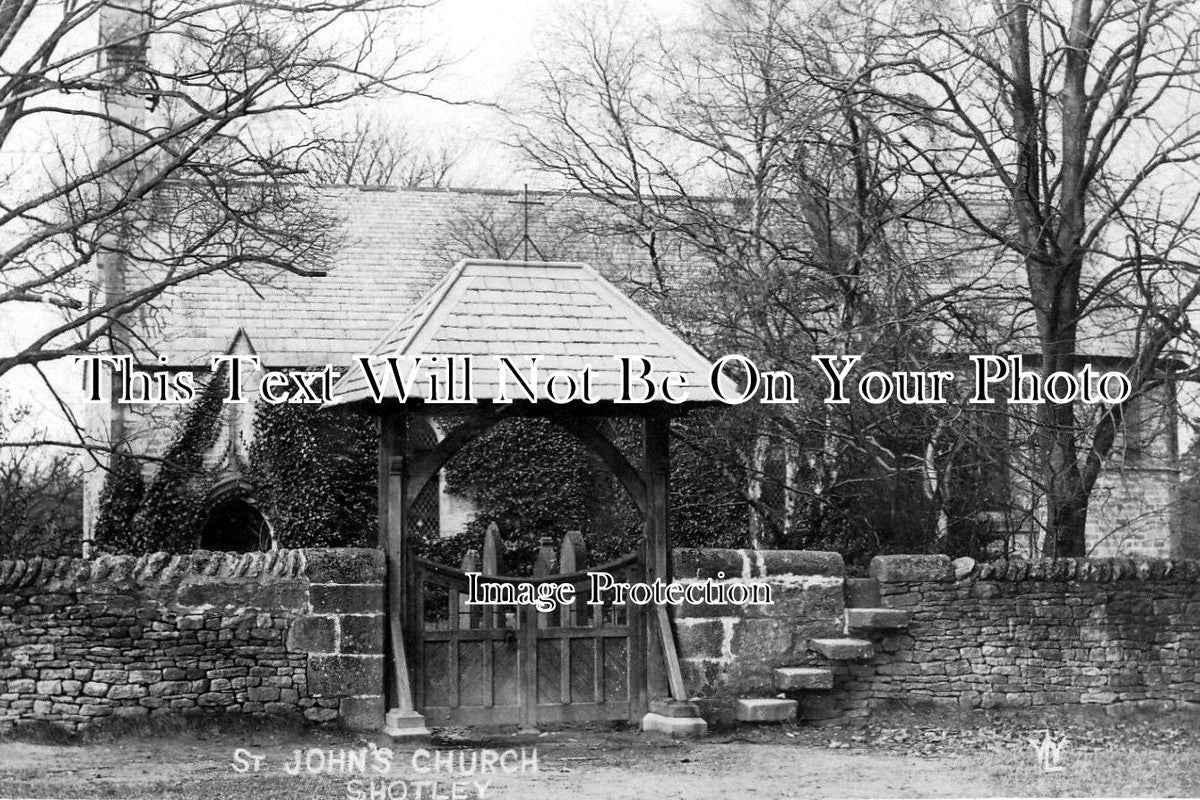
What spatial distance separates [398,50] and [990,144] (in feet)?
16.9

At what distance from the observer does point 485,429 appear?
10039 millimetres

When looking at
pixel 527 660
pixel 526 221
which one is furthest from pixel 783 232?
pixel 527 660

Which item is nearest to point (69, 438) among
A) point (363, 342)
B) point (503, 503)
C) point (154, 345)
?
point (154, 345)

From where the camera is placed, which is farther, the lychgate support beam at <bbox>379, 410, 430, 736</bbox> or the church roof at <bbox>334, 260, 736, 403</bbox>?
the lychgate support beam at <bbox>379, 410, 430, 736</bbox>

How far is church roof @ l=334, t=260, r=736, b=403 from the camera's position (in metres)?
9.71

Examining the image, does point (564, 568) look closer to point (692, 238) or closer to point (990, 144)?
point (990, 144)

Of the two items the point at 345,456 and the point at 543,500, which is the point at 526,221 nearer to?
the point at 345,456

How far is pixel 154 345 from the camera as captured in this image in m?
21.8

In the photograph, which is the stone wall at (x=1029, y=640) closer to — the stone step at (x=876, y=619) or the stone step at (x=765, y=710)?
the stone step at (x=876, y=619)

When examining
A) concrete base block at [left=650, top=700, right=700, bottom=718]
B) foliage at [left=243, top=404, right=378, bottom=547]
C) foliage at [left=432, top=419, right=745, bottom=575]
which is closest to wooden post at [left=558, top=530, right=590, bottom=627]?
concrete base block at [left=650, top=700, right=700, bottom=718]

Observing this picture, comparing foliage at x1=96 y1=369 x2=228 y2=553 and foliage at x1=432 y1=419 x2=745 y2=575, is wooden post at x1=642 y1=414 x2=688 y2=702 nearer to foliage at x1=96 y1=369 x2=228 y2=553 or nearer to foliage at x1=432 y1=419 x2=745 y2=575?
foliage at x1=432 y1=419 x2=745 y2=575

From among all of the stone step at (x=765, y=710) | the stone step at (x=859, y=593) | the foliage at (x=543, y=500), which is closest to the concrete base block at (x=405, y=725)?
the stone step at (x=765, y=710)

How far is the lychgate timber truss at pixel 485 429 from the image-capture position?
977 centimetres

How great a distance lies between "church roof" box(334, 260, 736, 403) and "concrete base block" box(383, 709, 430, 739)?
6.62 ft
